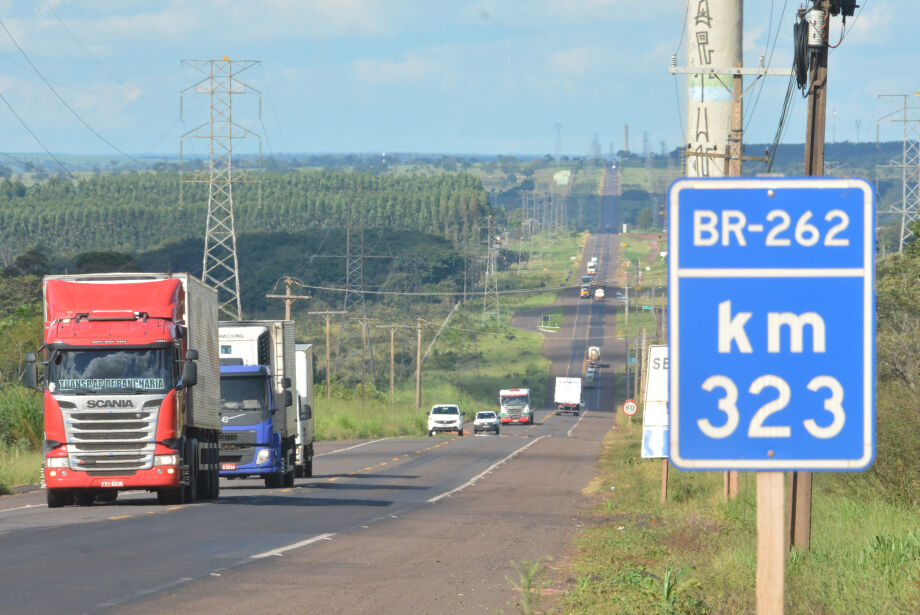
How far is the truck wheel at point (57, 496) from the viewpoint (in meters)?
23.6

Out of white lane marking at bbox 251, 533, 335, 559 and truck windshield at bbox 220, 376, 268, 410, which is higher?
truck windshield at bbox 220, 376, 268, 410

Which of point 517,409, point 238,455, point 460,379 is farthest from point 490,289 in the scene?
point 238,455

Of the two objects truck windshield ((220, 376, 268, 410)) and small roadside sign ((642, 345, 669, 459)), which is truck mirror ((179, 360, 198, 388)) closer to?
truck windshield ((220, 376, 268, 410))

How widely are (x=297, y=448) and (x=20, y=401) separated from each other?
27.4ft

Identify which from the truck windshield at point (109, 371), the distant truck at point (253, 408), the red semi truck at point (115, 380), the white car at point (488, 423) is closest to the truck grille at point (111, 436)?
the red semi truck at point (115, 380)

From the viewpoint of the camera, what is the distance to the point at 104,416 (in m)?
22.9

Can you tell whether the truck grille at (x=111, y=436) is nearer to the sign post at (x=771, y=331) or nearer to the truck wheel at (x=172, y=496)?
the truck wheel at (x=172, y=496)

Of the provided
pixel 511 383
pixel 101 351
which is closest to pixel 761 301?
pixel 101 351

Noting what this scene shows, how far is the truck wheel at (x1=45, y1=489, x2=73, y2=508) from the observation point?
23.6 meters

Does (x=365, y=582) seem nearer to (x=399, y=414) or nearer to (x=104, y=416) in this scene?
(x=104, y=416)

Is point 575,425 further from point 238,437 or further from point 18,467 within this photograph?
point 18,467

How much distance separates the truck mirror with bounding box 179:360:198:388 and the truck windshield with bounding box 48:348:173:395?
0.32 meters

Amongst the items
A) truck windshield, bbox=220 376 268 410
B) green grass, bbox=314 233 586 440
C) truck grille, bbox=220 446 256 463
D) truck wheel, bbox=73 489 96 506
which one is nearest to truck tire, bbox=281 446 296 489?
truck grille, bbox=220 446 256 463

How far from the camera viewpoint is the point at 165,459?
2316 centimetres
